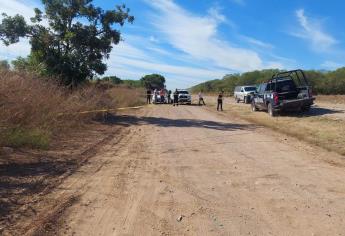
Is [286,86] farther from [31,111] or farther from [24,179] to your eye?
[24,179]

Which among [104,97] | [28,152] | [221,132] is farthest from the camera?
[104,97]

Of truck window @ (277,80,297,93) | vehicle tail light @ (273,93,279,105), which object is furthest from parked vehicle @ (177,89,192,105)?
vehicle tail light @ (273,93,279,105)

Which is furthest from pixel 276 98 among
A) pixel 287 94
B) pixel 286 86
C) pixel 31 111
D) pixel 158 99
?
pixel 158 99

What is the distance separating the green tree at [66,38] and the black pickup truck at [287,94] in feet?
30.6

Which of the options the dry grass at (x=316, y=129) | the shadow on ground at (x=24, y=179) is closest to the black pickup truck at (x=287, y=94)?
the dry grass at (x=316, y=129)

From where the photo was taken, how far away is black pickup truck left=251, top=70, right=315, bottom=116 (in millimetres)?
25781

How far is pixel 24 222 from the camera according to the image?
239 inches

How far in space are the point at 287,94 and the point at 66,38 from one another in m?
12.5

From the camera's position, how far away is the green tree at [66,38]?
75.8ft

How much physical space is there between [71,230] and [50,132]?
8.04 m

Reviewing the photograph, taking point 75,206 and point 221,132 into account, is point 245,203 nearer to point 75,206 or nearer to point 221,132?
point 75,206

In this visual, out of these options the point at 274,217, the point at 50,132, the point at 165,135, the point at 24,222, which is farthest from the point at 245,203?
the point at 165,135

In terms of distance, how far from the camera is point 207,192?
7812 millimetres

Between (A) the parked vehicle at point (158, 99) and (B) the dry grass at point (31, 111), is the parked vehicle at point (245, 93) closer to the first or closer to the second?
(A) the parked vehicle at point (158, 99)
